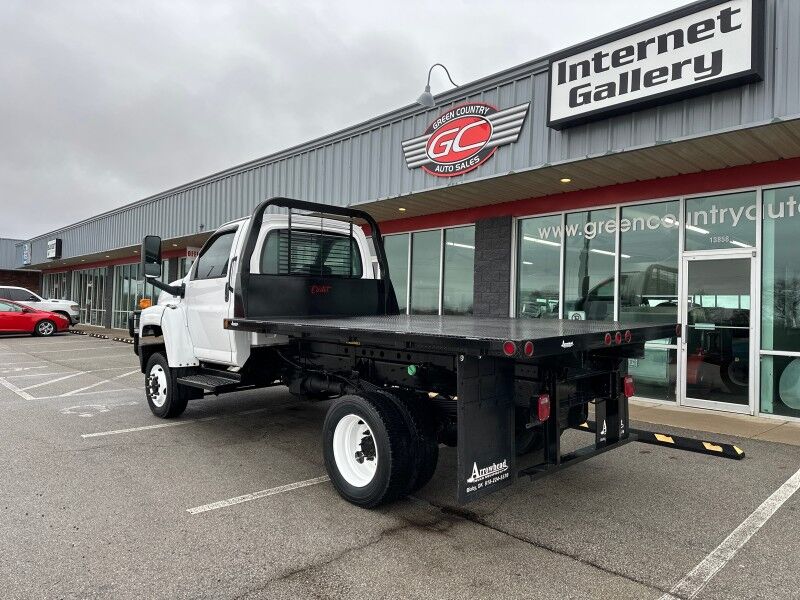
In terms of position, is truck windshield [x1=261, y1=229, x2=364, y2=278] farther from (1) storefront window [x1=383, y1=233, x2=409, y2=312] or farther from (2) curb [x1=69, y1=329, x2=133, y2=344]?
(2) curb [x1=69, y1=329, x2=133, y2=344]

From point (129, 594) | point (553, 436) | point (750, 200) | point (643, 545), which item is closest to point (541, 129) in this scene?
point (750, 200)

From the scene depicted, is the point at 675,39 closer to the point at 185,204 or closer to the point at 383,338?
the point at 383,338

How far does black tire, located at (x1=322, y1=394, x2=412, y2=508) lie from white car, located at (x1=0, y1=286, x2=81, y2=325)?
2318 cm

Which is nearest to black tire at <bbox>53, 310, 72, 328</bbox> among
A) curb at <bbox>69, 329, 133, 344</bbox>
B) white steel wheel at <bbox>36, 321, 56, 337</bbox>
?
curb at <bbox>69, 329, 133, 344</bbox>

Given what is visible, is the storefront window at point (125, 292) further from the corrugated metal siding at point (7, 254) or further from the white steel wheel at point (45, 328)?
the corrugated metal siding at point (7, 254)

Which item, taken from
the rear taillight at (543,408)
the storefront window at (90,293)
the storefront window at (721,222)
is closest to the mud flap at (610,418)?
the rear taillight at (543,408)

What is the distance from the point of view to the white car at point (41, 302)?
23083 mm

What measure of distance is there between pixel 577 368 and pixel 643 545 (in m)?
1.23

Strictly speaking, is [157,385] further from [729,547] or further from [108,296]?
[108,296]

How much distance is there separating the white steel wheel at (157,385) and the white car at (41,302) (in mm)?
18932

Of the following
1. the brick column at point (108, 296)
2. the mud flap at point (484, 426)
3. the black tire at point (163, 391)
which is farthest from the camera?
the brick column at point (108, 296)

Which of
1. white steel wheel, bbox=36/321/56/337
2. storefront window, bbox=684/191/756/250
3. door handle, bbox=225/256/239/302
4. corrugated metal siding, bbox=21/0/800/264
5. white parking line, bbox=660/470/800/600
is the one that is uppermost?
corrugated metal siding, bbox=21/0/800/264

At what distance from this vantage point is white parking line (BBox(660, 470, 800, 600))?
9.97 ft

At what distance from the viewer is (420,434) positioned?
13.6 ft
